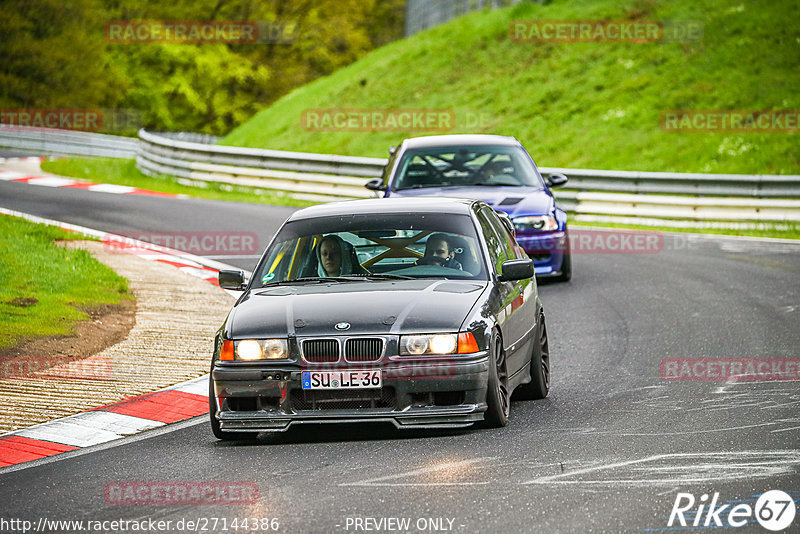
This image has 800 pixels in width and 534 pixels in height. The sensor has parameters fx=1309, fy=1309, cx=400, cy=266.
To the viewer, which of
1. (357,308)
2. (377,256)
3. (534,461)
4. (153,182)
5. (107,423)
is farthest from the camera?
(153,182)

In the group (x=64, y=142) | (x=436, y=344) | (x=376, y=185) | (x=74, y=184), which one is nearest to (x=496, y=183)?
(x=376, y=185)

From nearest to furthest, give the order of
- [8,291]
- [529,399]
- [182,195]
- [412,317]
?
[412,317] < [529,399] < [8,291] < [182,195]

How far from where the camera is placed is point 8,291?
512 inches

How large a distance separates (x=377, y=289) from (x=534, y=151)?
908 inches

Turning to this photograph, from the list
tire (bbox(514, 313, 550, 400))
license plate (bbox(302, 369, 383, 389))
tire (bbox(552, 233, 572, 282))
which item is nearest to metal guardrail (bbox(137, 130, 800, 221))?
tire (bbox(552, 233, 572, 282))

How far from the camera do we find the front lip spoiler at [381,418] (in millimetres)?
7344

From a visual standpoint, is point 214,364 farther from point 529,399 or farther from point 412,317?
point 529,399

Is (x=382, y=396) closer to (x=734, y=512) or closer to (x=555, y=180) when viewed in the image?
(x=734, y=512)

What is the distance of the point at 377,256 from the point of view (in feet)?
29.1

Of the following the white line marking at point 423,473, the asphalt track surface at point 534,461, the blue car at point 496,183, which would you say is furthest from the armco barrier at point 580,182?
the white line marking at point 423,473

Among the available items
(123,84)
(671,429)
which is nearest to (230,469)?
(671,429)

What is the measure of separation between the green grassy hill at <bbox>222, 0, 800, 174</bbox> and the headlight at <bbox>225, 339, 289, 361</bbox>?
20028 millimetres

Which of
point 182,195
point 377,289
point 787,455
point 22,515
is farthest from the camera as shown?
point 182,195

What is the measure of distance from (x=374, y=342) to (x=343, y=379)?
270 millimetres
